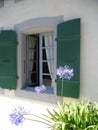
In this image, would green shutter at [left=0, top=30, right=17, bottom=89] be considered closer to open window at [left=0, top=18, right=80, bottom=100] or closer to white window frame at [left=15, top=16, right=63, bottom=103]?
open window at [left=0, top=18, right=80, bottom=100]

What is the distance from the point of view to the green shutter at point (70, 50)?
15.2 feet

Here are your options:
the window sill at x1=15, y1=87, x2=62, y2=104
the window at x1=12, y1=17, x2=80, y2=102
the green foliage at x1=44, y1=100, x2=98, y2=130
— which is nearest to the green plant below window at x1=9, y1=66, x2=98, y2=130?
the green foliage at x1=44, y1=100, x2=98, y2=130

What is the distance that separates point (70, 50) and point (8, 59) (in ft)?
5.92

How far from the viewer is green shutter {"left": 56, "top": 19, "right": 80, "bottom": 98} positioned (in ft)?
15.2

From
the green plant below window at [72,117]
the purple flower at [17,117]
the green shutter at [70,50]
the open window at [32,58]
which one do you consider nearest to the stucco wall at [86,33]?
the green shutter at [70,50]

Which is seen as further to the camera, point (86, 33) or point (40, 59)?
point (40, 59)

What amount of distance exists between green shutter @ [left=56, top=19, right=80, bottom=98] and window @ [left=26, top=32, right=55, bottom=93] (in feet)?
2.02

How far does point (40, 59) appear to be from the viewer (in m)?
5.77

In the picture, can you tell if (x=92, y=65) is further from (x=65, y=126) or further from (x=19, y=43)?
(x=19, y=43)

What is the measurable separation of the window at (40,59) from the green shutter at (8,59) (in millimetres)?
408

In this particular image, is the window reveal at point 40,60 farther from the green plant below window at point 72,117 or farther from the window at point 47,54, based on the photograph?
the green plant below window at point 72,117

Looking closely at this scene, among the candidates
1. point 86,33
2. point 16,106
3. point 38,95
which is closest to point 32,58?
point 38,95

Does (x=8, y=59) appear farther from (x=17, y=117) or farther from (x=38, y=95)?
(x=17, y=117)

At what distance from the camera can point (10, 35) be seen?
571cm
